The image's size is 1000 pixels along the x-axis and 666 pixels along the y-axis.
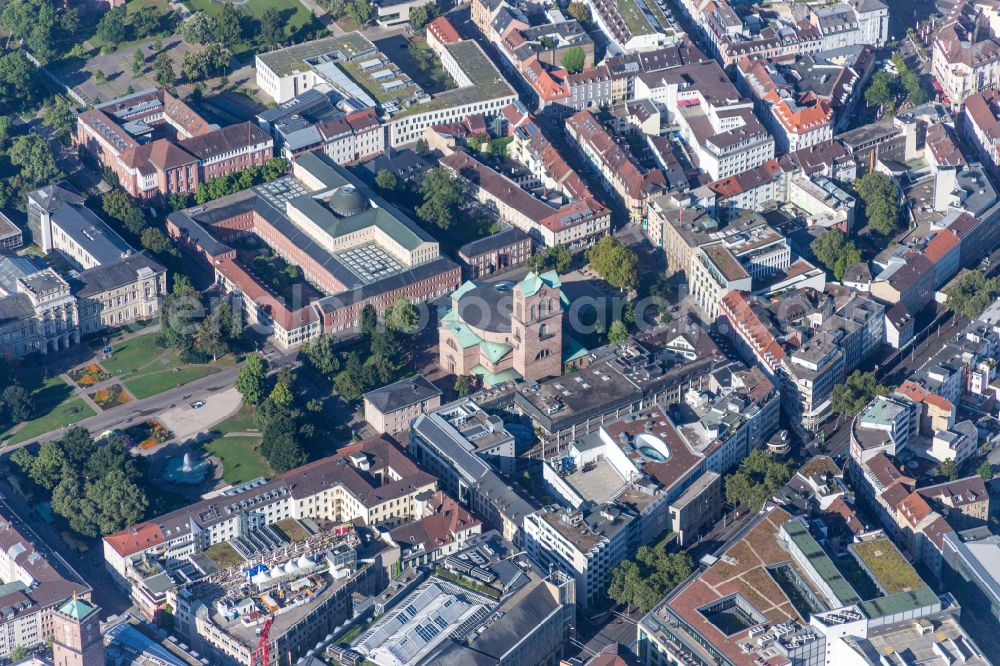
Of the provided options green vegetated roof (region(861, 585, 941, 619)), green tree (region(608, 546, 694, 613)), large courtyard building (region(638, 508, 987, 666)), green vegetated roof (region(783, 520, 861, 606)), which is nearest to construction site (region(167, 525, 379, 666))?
green tree (region(608, 546, 694, 613))

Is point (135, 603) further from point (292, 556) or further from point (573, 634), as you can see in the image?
point (573, 634)

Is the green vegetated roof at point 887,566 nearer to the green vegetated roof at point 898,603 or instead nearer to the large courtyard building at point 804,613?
the large courtyard building at point 804,613

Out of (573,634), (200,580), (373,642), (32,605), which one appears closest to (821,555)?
(573,634)

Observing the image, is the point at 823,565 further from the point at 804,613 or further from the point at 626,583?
the point at 626,583

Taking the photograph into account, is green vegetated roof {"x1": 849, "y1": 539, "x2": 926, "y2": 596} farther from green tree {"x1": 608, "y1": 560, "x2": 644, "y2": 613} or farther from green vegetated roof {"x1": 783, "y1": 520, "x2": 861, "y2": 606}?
green tree {"x1": 608, "y1": 560, "x2": 644, "y2": 613}

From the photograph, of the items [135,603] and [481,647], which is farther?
[135,603]

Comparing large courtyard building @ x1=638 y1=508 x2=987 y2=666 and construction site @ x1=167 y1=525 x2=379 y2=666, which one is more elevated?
large courtyard building @ x1=638 y1=508 x2=987 y2=666
